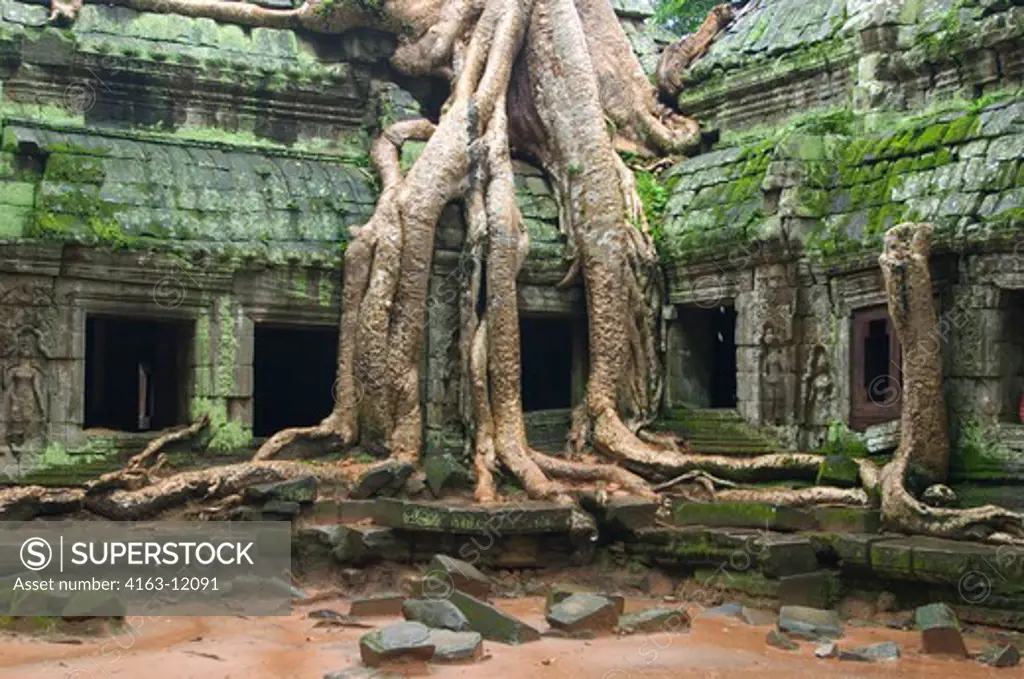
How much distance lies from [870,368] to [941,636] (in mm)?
3349

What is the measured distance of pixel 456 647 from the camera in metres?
8.34

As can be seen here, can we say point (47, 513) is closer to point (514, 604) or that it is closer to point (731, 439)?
point (514, 604)

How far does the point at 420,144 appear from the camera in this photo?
13594mm

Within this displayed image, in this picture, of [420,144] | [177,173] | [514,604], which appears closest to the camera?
[514,604]

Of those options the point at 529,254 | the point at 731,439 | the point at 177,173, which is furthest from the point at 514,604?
the point at 177,173

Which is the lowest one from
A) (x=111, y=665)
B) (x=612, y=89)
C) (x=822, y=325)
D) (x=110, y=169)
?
(x=111, y=665)

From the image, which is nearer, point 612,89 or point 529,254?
point 529,254

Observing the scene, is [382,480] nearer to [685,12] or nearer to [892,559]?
[892,559]

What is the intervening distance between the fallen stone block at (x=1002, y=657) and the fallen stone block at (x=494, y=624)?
2.58m

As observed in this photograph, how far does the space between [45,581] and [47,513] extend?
1.60 metres

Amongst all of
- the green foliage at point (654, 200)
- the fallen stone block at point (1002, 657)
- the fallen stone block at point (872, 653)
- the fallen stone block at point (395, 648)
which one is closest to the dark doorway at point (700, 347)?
the green foliage at point (654, 200)

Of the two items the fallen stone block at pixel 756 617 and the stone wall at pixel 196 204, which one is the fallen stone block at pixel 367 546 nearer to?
the stone wall at pixel 196 204

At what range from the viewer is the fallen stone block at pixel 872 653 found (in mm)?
8445

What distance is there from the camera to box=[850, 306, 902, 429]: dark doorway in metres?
11.4
